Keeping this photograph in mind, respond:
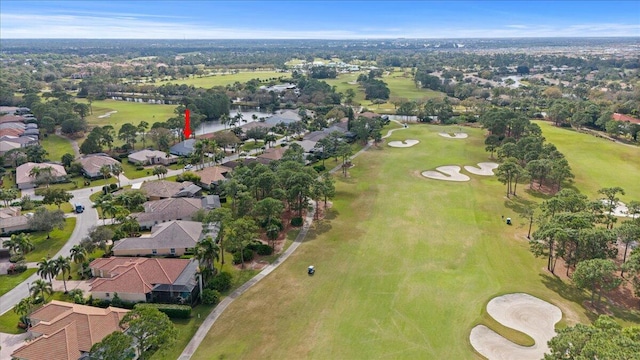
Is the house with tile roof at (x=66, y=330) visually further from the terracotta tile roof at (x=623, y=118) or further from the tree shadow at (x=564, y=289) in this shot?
the terracotta tile roof at (x=623, y=118)

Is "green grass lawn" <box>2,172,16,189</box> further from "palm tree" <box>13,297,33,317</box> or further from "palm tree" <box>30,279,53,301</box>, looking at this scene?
"palm tree" <box>13,297,33,317</box>

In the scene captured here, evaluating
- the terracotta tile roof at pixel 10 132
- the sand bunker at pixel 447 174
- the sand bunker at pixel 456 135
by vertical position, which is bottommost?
the sand bunker at pixel 447 174

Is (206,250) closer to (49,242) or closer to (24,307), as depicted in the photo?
(24,307)

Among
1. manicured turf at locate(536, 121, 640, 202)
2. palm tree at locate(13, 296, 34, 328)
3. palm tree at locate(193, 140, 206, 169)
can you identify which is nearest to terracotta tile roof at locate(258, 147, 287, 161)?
palm tree at locate(193, 140, 206, 169)

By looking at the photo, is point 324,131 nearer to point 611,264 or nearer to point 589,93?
point 611,264

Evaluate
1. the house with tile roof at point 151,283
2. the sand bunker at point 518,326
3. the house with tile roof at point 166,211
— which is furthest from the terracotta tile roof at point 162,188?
the sand bunker at point 518,326

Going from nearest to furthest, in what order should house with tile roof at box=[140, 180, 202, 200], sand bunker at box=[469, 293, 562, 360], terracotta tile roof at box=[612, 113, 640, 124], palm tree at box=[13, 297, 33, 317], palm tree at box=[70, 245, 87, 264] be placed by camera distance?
sand bunker at box=[469, 293, 562, 360], palm tree at box=[13, 297, 33, 317], palm tree at box=[70, 245, 87, 264], house with tile roof at box=[140, 180, 202, 200], terracotta tile roof at box=[612, 113, 640, 124]
